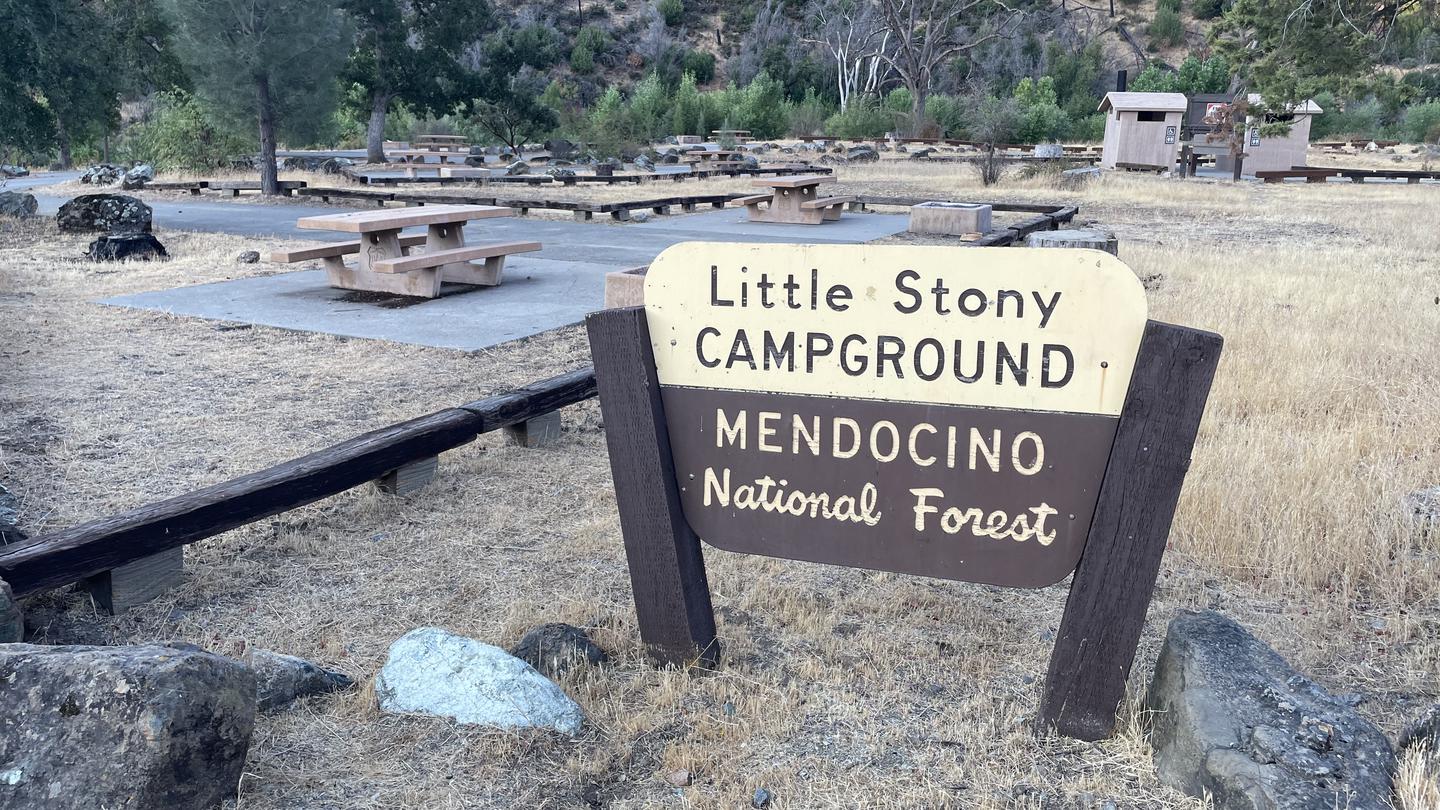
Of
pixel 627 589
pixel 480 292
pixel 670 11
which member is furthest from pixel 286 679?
pixel 670 11

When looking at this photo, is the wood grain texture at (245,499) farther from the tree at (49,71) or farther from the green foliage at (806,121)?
the green foliage at (806,121)

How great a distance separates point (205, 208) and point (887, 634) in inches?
666

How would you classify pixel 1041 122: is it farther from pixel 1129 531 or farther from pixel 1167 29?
pixel 1129 531

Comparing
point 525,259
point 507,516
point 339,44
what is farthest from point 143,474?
point 339,44

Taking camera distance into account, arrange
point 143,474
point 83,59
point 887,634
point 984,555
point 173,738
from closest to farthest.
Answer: point 173,738 → point 984,555 → point 887,634 → point 143,474 → point 83,59

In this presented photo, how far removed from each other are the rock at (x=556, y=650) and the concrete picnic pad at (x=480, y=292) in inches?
161

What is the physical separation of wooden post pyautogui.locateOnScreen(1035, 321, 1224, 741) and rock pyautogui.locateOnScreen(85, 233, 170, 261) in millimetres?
10889

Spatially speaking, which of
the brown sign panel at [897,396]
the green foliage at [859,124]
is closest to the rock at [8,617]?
the brown sign panel at [897,396]

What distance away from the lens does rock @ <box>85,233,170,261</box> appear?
10812 millimetres

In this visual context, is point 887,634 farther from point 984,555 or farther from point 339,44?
point 339,44

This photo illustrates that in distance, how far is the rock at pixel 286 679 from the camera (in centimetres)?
271

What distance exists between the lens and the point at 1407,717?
2689mm

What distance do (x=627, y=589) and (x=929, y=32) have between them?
53659 millimetres

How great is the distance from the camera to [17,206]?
14570 millimetres
